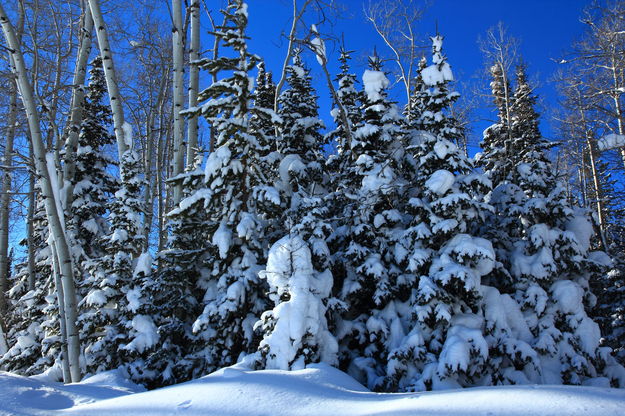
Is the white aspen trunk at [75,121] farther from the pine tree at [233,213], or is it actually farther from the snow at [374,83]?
the snow at [374,83]

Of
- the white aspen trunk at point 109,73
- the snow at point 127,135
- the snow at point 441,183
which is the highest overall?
the white aspen trunk at point 109,73

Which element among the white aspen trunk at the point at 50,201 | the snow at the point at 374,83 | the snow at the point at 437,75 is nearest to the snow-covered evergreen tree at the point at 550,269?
the snow at the point at 437,75

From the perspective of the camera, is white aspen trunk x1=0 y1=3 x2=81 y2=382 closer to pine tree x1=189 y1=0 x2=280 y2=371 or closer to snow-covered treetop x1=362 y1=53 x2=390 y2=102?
pine tree x1=189 y1=0 x2=280 y2=371

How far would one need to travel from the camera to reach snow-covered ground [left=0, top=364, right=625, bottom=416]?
277cm

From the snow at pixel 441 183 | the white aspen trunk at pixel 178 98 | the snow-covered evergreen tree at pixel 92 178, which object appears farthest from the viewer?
the snow-covered evergreen tree at pixel 92 178

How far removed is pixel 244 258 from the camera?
7.08 m

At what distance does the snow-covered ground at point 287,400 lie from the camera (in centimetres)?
277

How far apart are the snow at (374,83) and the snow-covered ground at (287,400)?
6.74 meters

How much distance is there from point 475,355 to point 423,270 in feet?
5.77

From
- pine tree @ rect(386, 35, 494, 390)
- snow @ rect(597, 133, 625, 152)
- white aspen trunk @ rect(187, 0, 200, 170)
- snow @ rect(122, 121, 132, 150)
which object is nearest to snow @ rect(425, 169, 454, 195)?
pine tree @ rect(386, 35, 494, 390)

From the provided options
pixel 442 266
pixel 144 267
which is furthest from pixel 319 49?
pixel 144 267

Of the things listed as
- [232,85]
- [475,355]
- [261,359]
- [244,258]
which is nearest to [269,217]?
[244,258]

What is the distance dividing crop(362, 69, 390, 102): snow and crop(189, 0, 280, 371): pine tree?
2.78m

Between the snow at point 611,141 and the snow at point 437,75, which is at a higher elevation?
the snow at point 437,75
